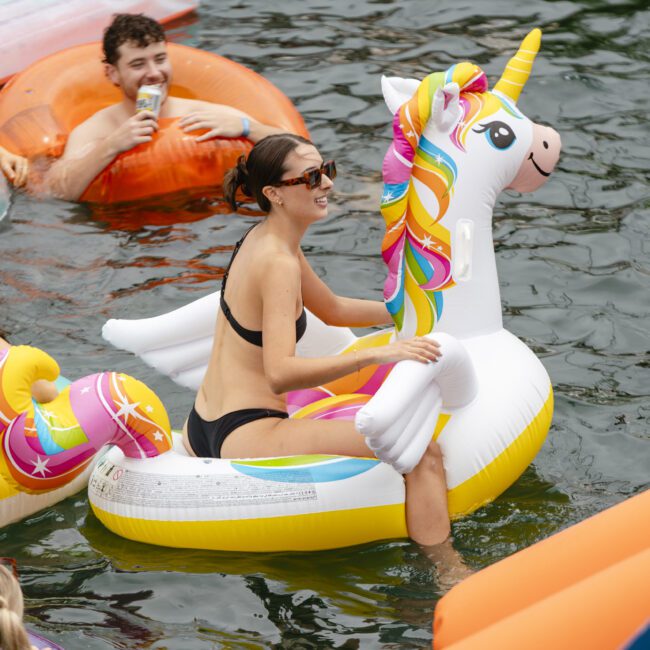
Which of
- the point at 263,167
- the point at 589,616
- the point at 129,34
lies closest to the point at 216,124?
the point at 129,34

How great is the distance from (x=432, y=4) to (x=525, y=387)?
5996 mm

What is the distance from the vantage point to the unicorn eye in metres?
4.20

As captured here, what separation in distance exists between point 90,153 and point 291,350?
11.1 feet

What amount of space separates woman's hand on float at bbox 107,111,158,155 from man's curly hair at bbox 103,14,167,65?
1.28 ft

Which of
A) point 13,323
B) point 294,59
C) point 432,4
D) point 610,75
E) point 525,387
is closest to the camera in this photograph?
point 525,387

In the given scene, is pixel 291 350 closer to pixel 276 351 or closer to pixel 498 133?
pixel 276 351

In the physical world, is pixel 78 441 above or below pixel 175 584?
above

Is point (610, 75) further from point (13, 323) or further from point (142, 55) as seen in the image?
point (13, 323)

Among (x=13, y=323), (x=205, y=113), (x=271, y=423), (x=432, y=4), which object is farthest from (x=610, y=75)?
(x=271, y=423)

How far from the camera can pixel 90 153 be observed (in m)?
6.84

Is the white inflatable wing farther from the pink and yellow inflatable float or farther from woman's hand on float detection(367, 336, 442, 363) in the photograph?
woman's hand on float detection(367, 336, 442, 363)

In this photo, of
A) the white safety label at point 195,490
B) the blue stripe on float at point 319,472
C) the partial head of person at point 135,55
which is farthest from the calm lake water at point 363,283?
the partial head of person at point 135,55

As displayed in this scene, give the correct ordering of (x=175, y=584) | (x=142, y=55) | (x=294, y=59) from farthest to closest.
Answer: (x=294, y=59)
(x=142, y=55)
(x=175, y=584)

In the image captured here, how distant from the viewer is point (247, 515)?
3951mm
